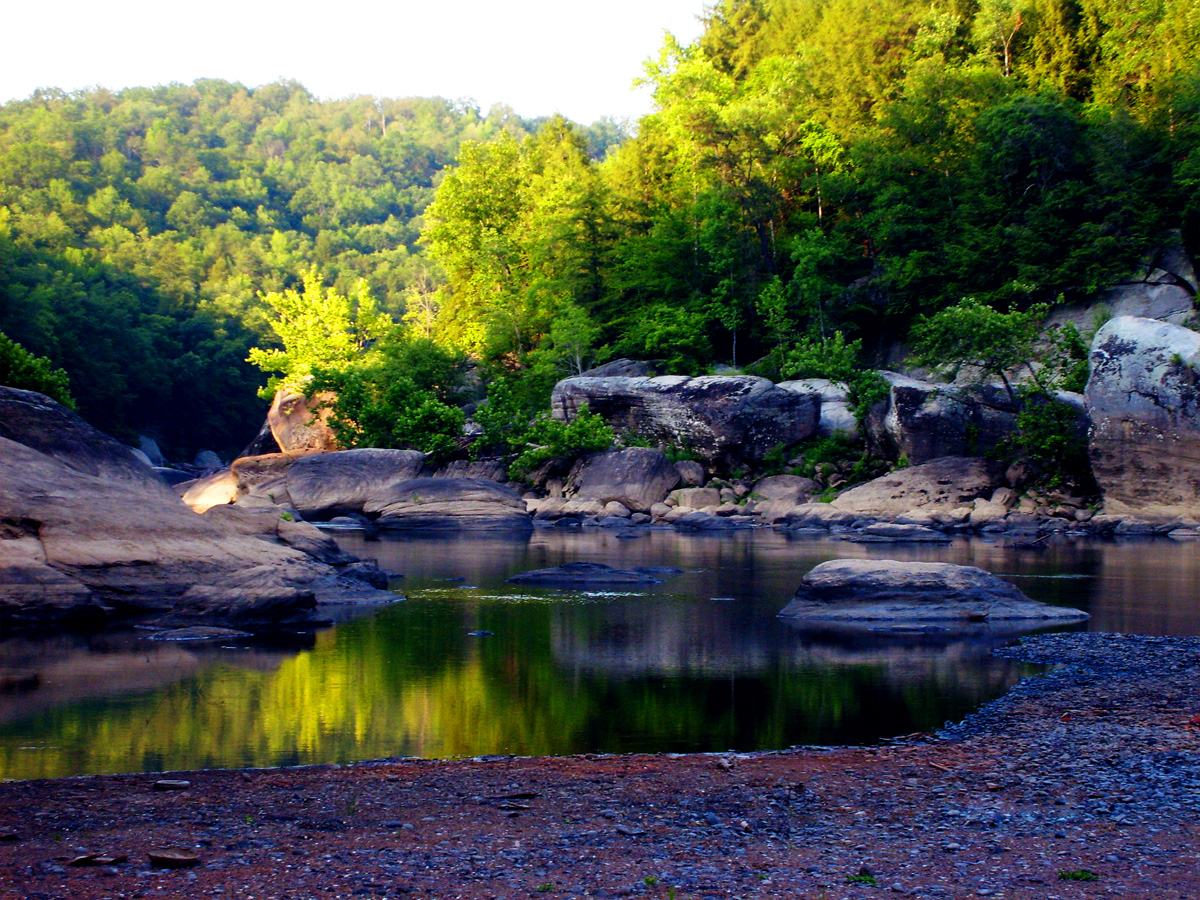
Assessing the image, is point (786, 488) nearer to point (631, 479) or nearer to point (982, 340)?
point (631, 479)

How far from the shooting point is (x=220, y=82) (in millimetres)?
174125

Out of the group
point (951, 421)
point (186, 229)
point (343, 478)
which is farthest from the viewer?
point (186, 229)

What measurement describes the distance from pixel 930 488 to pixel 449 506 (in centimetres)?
1752

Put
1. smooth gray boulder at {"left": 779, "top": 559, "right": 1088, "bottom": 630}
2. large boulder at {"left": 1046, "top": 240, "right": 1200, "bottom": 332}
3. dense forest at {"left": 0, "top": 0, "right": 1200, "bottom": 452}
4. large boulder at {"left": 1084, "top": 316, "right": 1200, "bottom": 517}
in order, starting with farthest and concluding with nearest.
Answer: dense forest at {"left": 0, "top": 0, "right": 1200, "bottom": 452}
large boulder at {"left": 1046, "top": 240, "right": 1200, "bottom": 332}
large boulder at {"left": 1084, "top": 316, "right": 1200, "bottom": 517}
smooth gray boulder at {"left": 779, "top": 559, "right": 1088, "bottom": 630}

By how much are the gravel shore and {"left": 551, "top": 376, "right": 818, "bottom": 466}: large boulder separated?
33449mm

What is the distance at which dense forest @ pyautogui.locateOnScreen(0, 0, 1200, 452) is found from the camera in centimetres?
4525

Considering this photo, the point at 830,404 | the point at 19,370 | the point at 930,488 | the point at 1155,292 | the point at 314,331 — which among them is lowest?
the point at 930,488

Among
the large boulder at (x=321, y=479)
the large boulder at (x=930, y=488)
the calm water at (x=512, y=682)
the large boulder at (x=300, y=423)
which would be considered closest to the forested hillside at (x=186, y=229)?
the large boulder at (x=300, y=423)

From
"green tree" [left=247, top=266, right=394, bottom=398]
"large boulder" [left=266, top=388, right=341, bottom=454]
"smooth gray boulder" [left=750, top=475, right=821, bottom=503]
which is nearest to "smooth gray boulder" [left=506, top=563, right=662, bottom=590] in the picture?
"smooth gray boulder" [left=750, top=475, right=821, bottom=503]

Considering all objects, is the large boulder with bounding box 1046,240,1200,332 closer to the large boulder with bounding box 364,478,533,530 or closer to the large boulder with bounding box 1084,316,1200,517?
the large boulder with bounding box 1084,316,1200,517

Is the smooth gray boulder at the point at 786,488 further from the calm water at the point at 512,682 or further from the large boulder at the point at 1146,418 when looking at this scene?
the calm water at the point at 512,682

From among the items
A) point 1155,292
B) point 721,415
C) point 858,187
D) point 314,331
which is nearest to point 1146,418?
point 1155,292

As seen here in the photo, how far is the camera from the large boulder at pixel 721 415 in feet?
143

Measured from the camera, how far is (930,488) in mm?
37562
